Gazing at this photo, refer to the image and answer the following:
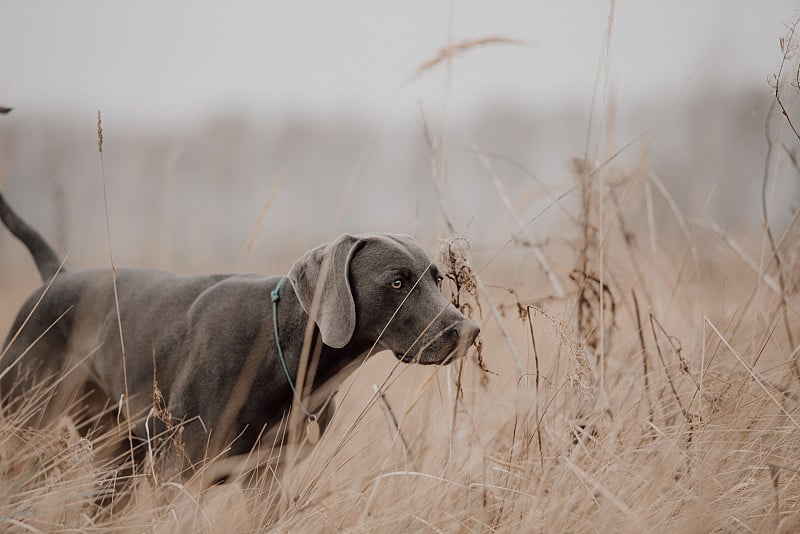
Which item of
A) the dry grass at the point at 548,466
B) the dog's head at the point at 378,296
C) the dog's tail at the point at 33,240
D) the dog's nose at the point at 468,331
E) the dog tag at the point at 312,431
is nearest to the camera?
the dry grass at the point at 548,466

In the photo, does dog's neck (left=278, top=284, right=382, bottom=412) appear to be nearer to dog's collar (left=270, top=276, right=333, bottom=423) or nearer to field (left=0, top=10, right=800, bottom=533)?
dog's collar (left=270, top=276, right=333, bottom=423)

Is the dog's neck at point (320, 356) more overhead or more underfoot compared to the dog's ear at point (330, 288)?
more underfoot

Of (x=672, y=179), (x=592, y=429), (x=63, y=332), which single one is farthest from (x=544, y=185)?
(x=672, y=179)

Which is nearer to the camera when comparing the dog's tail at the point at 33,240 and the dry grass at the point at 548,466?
the dry grass at the point at 548,466

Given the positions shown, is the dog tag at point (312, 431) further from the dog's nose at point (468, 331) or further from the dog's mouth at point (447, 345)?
the dog's nose at point (468, 331)

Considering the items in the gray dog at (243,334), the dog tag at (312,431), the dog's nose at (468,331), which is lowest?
the dog tag at (312,431)

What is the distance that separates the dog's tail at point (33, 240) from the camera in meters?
3.50

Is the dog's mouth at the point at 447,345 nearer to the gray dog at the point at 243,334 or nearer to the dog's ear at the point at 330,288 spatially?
the gray dog at the point at 243,334

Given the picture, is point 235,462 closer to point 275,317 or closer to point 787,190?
point 275,317

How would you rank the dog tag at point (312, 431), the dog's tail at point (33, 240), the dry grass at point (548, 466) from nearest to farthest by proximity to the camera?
the dry grass at point (548, 466)
the dog tag at point (312, 431)
the dog's tail at point (33, 240)

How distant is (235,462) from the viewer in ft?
8.52

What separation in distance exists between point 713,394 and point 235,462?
1.78 meters

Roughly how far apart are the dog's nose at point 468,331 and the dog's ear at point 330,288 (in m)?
0.41

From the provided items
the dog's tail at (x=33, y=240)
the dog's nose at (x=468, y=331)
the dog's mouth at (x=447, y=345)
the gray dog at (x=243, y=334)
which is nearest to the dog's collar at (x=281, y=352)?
the gray dog at (x=243, y=334)
